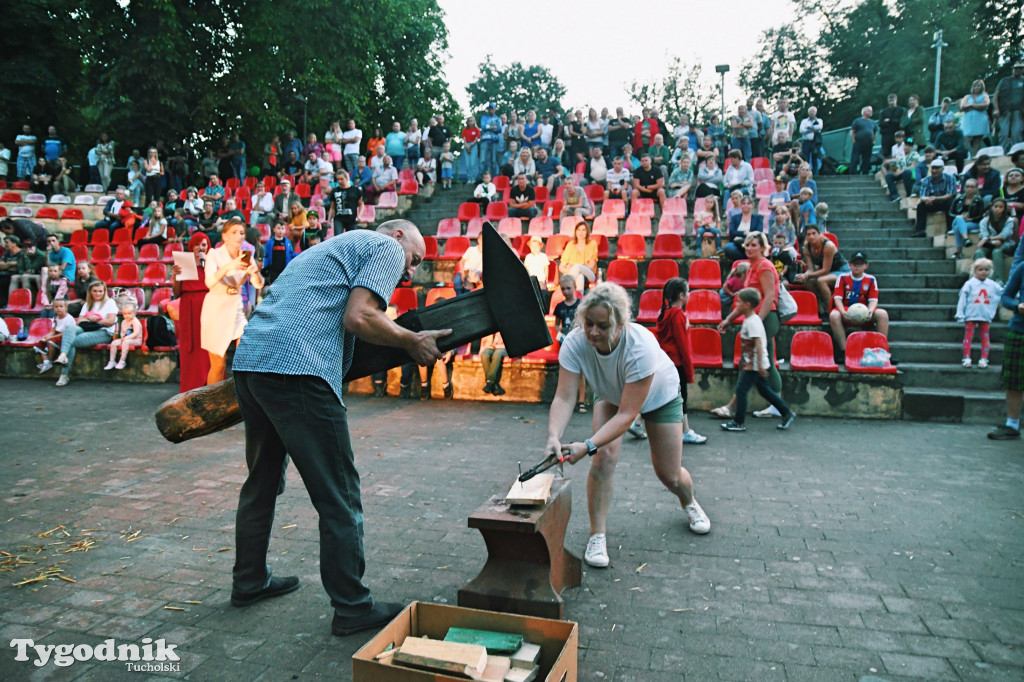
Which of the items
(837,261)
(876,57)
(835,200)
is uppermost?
(876,57)

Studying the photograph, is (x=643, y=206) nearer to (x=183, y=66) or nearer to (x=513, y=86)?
(x=183, y=66)

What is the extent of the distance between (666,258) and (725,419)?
3.97 meters

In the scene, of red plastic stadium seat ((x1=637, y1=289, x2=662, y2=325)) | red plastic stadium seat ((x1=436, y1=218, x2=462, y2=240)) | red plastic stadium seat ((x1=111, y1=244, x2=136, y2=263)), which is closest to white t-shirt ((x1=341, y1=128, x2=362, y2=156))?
red plastic stadium seat ((x1=436, y1=218, x2=462, y2=240))

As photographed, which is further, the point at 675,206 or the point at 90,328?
the point at 675,206

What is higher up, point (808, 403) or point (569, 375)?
point (569, 375)

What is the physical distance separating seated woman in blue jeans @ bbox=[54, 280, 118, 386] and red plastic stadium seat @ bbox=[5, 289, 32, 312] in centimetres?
216

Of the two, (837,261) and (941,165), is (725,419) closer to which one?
(837,261)

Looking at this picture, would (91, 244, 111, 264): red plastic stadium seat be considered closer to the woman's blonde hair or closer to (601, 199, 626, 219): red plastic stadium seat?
(601, 199, 626, 219): red plastic stadium seat

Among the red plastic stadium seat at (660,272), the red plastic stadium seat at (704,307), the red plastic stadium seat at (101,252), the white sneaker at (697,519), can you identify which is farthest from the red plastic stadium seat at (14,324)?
the white sneaker at (697,519)

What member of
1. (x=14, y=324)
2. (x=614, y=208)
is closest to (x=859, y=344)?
(x=614, y=208)

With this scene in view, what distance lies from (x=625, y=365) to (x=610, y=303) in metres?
0.35

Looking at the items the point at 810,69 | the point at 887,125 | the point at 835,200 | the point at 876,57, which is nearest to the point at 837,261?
the point at 835,200

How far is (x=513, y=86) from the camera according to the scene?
6088 centimetres

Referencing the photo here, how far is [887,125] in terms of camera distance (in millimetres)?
15125
